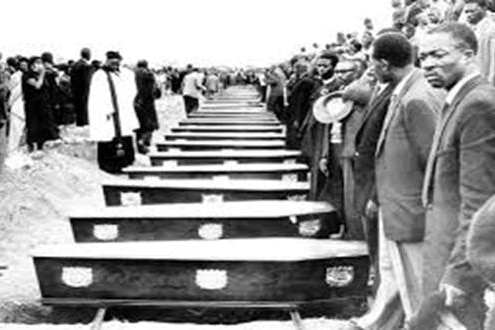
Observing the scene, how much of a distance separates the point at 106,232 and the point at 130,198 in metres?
1.59

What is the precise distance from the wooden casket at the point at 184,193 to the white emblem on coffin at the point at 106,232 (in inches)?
60.1

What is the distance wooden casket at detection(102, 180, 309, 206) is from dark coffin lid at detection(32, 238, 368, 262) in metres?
2.43

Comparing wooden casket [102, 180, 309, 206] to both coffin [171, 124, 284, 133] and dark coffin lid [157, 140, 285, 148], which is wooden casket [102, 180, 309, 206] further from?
coffin [171, 124, 284, 133]

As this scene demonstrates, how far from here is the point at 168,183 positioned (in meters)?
9.44

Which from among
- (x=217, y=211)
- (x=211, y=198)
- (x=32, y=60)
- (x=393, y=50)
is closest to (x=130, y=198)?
(x=211, y=198)

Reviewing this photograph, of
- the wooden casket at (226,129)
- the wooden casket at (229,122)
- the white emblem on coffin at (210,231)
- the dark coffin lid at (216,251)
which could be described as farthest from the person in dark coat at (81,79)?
the dark coffin lid at (216,251)

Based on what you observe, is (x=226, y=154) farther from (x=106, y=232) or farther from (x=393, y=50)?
(x=393, y=50)

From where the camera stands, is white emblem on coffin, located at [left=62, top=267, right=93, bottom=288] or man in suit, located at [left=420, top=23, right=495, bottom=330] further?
white emblem on coffin, located at [left=62, top=267, right=93, bottom=288]

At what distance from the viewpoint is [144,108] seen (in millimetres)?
16172

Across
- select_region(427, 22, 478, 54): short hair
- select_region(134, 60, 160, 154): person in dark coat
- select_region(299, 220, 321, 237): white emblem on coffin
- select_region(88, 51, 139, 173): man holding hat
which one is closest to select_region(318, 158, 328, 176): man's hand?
select_region(299, 220, 321, 237): white emblem on coffin

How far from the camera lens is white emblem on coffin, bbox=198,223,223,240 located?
7590 mm

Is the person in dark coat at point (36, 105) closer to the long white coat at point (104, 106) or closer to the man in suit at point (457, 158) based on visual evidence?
the long white coat at point (104, 106)

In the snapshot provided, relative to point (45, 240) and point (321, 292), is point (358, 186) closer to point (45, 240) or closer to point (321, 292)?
point (321, 292)

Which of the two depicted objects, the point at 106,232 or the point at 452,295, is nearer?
the point at 452,295
